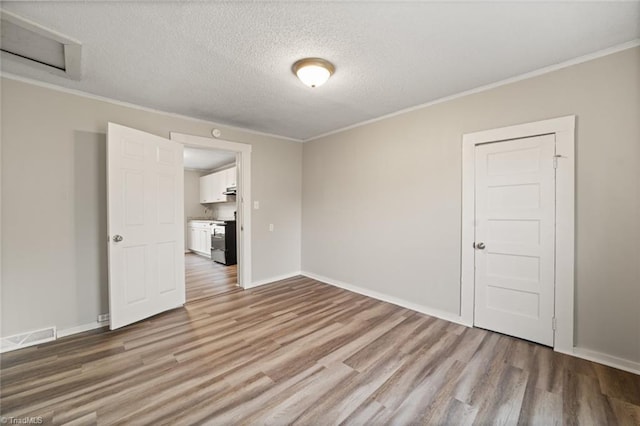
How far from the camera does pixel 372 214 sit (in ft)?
12.1

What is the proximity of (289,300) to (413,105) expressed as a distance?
301 centimetres

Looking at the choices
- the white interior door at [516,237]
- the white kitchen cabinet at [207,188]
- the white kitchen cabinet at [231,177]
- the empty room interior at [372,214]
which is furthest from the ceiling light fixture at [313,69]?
the white kitchen cabinet at [207,188]

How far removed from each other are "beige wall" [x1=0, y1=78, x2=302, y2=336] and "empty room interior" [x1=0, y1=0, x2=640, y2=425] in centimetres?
2

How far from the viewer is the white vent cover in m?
1.72

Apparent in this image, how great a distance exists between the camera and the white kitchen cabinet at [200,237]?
6617mm

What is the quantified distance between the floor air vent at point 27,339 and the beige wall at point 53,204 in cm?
5

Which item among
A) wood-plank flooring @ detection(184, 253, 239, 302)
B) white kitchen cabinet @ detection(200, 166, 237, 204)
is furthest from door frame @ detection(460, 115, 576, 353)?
white kitchen cabinet @ detection(200, 166, 237, 204)

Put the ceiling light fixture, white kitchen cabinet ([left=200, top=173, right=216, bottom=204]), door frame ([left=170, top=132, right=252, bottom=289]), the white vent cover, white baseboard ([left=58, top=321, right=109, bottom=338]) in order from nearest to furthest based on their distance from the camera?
the white vent cover → the ceiling light fixture → white baseboard ([left=58, top=321, right=109, bottom=338]) → door frame ([left=170, top=132, right=252, bottom=289]) → white kitchen cabinet ([left=200, top=173, right=216, bottom=204])

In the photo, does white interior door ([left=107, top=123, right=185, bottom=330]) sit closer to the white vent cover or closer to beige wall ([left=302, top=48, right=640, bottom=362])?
the white vent cover

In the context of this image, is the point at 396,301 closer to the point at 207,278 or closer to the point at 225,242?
the point at 207,278

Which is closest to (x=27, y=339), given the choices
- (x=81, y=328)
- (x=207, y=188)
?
(x=81, y=328)

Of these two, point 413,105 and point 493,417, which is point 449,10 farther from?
point 493,417

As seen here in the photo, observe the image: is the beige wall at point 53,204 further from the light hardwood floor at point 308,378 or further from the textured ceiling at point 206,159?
the textured ceiling at point 206,159

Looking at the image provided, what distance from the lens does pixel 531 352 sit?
2266mm
